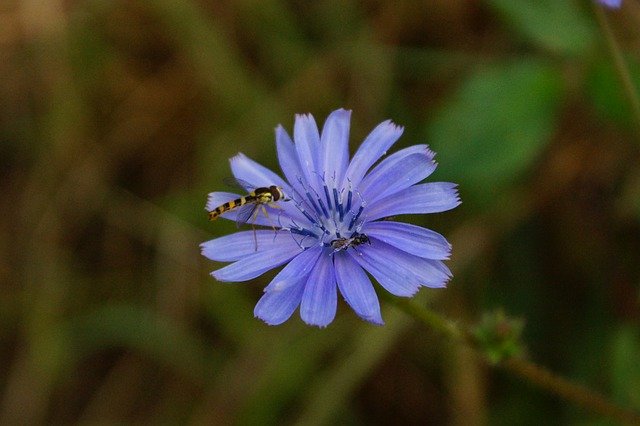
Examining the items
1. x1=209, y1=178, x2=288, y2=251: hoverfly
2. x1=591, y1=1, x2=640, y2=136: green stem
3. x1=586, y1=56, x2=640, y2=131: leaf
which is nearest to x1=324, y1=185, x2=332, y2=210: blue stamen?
x1=209, y1=178, x2=288, y2=251: hoverfly

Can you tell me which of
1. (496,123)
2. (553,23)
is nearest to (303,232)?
(496,123)

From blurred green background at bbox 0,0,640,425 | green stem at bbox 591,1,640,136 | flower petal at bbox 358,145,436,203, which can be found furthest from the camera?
blurred green background at bbox 0,0,640,425

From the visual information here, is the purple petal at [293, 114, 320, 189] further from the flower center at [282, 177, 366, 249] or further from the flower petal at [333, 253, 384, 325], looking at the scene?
the flower petal at [333, 253, 384, 325]

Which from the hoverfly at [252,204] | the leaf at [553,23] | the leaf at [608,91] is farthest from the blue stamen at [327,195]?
the leaf at [608,91]

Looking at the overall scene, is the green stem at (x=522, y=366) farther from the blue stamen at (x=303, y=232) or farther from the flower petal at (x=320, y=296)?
the blue stamen at (x=303, y=232)

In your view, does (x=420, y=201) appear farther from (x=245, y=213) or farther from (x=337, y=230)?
(x=245, y=213)
